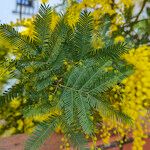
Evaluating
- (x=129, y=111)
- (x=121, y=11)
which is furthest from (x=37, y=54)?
(x=121, y=11)

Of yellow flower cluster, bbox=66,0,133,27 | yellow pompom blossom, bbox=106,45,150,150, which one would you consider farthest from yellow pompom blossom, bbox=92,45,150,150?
yellow flower cluster, bbox=66,0,133,27

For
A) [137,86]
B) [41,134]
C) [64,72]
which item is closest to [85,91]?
[64,72]

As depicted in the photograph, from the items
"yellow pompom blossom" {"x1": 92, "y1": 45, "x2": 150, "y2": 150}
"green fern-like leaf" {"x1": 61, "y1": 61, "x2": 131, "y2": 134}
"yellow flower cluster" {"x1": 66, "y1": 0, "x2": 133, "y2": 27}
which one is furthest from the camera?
"yellow flower cluster" {"x1": 66, "y1": 0, "x2": 133, "y2": 27}

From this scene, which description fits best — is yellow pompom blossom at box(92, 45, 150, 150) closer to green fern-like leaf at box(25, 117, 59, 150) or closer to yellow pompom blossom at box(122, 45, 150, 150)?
yellow pompom blossom at box(122, 45, 150, 150)

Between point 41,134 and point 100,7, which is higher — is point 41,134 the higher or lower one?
the lower one

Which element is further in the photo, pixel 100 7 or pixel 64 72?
pixel 100 7

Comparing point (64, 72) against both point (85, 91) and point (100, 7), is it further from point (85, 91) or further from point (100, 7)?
point (100, 7)

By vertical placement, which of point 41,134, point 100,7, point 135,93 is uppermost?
point 100,7

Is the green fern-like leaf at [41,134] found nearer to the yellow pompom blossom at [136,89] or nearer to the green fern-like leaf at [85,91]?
the green fern-like leaf at [85,91]

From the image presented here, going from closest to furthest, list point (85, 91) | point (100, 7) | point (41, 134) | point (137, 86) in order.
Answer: point (85, 91) < point (41, 134) < point (137, 86) < point (100, 7)
